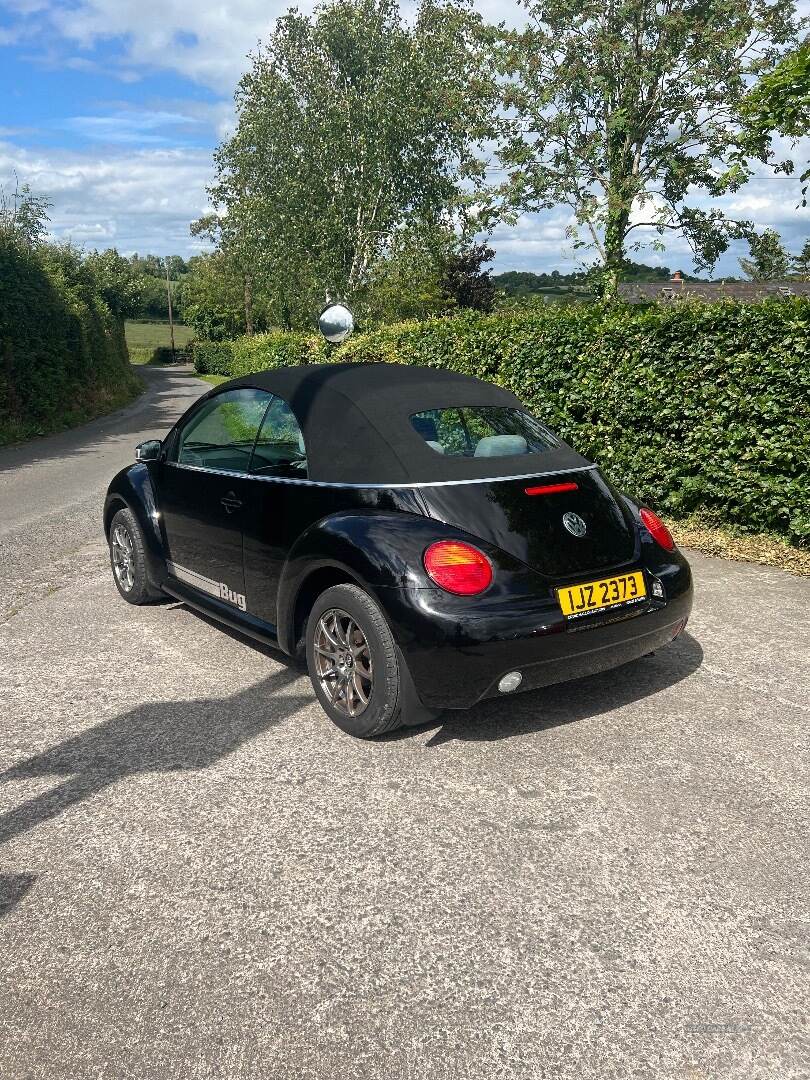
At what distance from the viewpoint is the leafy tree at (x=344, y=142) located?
33.8 metres

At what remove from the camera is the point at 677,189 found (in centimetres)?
3166

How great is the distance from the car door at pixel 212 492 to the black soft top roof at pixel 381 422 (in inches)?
11.5

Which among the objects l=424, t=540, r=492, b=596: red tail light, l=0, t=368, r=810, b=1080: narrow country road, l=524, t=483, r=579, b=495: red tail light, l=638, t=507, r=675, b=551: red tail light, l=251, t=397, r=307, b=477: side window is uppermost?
l=251, t=397, r=307, b=477: side window

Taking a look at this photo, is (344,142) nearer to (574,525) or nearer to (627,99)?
(627,99)

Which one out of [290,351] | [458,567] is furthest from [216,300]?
[458,567]

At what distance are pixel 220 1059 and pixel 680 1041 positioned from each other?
114 centimetres

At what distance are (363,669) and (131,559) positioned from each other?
8.66 feet

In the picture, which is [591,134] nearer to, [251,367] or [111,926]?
[251,367]

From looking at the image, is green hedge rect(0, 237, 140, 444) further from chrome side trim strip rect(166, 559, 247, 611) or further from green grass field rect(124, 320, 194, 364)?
green grass field rect(124, 320, 194, 364)

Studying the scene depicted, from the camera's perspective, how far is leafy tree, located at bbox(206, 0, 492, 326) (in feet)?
111

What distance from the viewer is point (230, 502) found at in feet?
15.2

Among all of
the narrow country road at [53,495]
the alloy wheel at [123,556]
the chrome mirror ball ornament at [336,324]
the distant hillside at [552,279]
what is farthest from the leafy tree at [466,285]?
the alloy wheel at [123,556]

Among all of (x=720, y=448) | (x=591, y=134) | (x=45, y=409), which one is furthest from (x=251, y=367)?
(x=720, y=448)

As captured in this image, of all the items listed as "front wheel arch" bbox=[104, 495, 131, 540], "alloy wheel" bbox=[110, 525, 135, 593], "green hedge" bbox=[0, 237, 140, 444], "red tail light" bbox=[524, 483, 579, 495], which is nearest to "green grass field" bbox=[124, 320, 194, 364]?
"green hedge" bbox=[0, 237, 140, 444]
